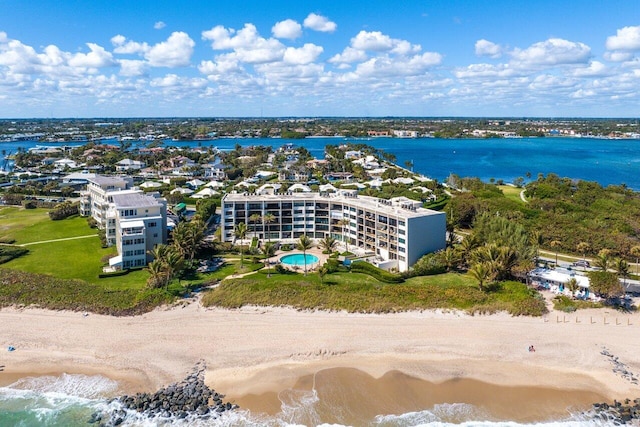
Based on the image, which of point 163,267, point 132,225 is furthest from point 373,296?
point 132,225

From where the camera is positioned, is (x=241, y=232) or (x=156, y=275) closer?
(x=156, y=275)

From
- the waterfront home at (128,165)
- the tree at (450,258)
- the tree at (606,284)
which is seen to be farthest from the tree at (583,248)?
the waterfront home at (128,165)

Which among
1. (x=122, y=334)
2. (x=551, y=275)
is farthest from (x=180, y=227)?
(x=551, y=275)

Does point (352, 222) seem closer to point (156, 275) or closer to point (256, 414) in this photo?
point (156, 275)

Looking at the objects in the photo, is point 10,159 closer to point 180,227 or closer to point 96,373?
point 180,227

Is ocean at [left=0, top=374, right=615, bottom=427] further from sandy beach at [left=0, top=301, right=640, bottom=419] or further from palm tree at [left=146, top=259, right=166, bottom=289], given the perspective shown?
palm tree at [left=146, top=259, right=166, bottom=289]

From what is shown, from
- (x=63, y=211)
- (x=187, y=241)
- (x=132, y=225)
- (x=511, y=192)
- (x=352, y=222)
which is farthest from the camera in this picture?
(x=511, y=192)
